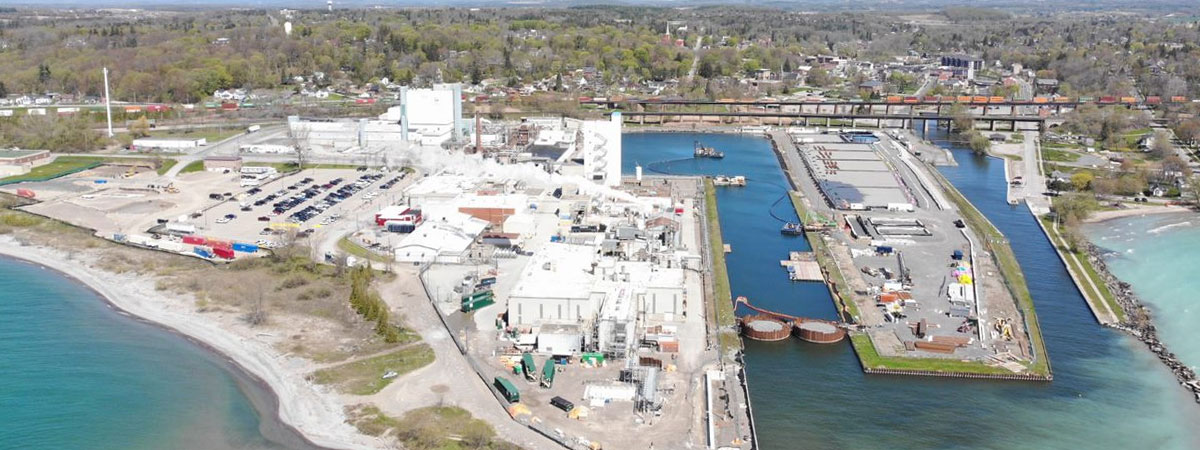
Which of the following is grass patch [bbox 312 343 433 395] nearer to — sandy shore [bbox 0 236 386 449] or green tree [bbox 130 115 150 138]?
sandy shore [bbox 0 236 386 449]

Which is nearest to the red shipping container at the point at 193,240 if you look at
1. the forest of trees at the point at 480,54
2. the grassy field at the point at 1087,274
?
the grassy field at the point at 1087,274

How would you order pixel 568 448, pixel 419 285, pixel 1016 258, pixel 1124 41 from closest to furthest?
pixel 568 448, pixel 419 285, pixel 1016 258, pixel 1124 41

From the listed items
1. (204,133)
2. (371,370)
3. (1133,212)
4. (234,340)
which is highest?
(204,133)

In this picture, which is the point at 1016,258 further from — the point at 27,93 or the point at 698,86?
the point at 27,93

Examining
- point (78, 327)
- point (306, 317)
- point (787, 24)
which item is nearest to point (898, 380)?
point (306, 317)

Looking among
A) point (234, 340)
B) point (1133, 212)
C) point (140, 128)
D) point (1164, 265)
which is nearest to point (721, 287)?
point (234, 340)

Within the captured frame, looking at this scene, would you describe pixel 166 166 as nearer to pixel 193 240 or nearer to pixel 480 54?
pixel 193 240

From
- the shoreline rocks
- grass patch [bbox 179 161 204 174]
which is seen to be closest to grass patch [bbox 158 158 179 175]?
grass patch [bbox 179 161 204 174]

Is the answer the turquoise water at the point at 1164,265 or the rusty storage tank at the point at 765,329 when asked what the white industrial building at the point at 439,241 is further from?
the turquoise water at the point at 1164,265
